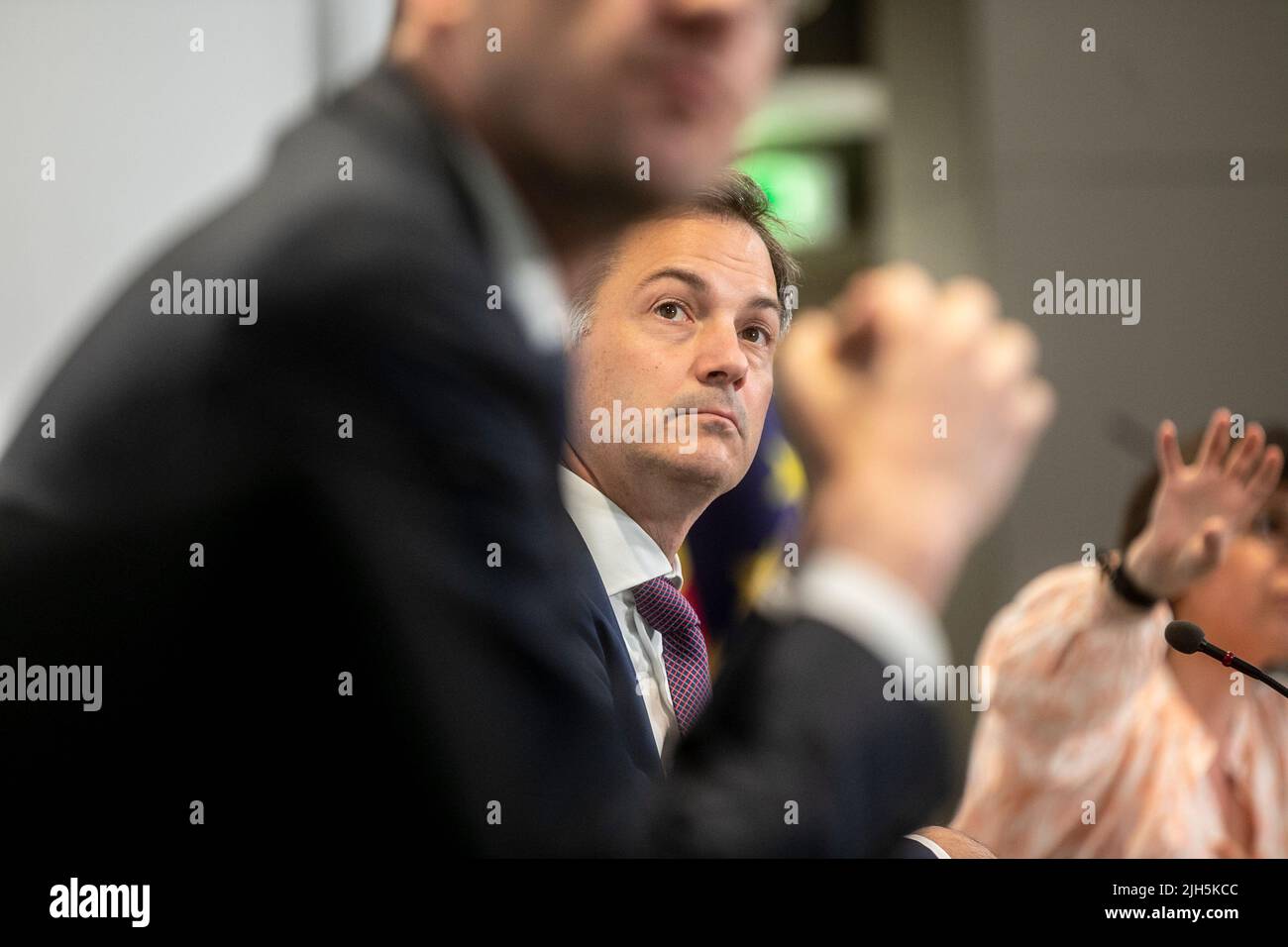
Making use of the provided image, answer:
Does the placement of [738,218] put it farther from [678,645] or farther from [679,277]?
[678,645]

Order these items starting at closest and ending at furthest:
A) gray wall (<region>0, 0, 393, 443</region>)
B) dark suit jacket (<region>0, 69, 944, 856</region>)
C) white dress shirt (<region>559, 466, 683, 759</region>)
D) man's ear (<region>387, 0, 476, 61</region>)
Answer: dark suit jacket (<region>0, 69, 944, 856</region>)
man's ear (<region>387, 0, 476, 61</region>)
white dress shirt (<region>559, 466, 683, 759</region>)
gray wall (<region>0, 0, 393, 443</region>)

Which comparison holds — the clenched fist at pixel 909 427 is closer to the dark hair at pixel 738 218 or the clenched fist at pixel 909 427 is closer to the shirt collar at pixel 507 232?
the shirt collar at pixel 507 232

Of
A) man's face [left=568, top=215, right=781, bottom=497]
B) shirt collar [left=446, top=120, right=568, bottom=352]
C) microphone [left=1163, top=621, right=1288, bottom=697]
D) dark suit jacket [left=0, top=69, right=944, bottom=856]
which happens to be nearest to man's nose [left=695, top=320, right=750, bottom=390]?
man's face [left=568, top=215, right=781, bottom=497]

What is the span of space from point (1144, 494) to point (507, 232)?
812mm

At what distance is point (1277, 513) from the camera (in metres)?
1.39

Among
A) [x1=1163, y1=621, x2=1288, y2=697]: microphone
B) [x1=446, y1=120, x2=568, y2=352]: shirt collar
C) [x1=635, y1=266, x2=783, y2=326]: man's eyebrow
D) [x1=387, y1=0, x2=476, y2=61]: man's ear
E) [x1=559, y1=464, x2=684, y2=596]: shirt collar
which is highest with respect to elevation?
[x1=387, y1=0, x2=476, y2=61]: man's ear

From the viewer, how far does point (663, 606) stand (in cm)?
119

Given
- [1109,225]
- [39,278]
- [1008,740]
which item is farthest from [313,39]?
[1008,740]

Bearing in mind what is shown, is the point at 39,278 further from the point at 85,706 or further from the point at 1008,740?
the point at 1008,740

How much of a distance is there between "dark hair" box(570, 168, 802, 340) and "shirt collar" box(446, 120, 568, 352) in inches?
8.1

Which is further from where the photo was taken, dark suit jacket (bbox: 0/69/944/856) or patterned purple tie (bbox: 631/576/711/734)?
patterned purple tie (bbox: 631/576/711/734)

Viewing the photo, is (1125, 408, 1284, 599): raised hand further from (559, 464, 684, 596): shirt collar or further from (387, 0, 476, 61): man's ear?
(387, 0, 476, 61): man's ear

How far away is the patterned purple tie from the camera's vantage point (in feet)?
3.81
